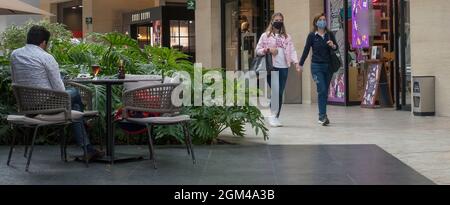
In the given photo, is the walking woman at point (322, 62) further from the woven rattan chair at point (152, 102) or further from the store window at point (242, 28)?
the store window at point (242, 28)

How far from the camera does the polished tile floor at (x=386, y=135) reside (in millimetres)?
6539

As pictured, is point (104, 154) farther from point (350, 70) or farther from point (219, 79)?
point (350, 70)

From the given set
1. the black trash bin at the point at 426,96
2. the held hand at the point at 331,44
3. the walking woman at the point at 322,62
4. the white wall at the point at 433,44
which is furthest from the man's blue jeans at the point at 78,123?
the white wall at the point at 433,44

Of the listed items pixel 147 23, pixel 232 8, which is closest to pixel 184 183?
pixel 232 8

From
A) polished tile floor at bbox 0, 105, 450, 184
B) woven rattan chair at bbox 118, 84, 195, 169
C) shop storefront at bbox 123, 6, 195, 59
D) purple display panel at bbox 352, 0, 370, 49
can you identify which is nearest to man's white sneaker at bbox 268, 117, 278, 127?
polished tile floor at bbox 0, 105, 450, 184

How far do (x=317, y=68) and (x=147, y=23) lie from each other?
16.3 metres

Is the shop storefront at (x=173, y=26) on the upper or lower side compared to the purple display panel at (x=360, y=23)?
upper

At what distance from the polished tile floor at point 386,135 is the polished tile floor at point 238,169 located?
246mm

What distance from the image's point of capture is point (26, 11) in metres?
11.8

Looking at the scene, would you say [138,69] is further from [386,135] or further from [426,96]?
[426,96]

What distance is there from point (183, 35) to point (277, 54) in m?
14.9

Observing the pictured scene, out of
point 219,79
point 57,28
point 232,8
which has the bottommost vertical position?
point 219,79
